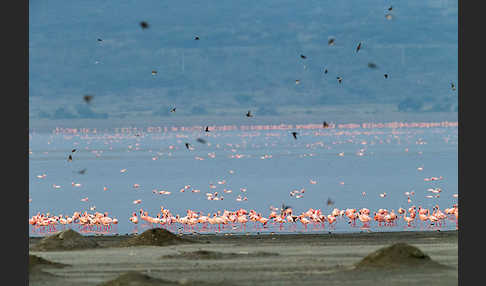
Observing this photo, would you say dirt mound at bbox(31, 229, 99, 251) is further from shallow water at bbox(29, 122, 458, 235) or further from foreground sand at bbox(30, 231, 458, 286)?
shallow water at bbox(29, 122, 458, 235)

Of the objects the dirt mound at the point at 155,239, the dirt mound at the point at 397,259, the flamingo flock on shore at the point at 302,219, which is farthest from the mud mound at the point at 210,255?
the flamingo flock on shore at the point at 302,219

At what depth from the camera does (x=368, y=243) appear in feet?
155

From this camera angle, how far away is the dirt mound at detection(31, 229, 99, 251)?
45.9 metres

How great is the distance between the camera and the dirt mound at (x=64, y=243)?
45875 mm

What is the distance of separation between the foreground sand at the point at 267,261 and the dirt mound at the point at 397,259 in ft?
1.75

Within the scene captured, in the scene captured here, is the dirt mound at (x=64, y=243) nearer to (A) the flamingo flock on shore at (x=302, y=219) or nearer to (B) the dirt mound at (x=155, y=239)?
(B) the dirt mound at (x=155, y=239)

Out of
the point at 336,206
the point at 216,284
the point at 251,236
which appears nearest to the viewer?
the point at 216,284

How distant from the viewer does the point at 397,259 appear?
34938mm

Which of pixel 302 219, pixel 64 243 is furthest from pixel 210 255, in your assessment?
pixel 302 219

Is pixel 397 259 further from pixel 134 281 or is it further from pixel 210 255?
pixel 134 281

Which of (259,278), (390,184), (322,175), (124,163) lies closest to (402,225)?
(259,278)

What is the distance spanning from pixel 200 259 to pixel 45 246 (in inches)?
335

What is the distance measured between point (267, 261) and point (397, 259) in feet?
17.0

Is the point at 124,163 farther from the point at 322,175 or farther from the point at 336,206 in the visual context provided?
the point at 336,206
